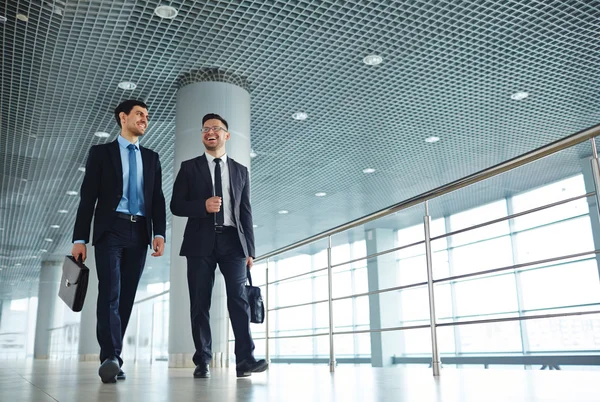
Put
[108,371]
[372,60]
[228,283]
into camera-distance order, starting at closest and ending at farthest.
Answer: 1. [108,371]
2. [228,283]
3. [372,60]

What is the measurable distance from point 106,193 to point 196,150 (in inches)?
93.8

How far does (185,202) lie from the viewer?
2457 mm

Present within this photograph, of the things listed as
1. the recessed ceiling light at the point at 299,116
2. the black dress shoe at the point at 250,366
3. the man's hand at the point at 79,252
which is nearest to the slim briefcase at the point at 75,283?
the man's hand at the point at 79,252

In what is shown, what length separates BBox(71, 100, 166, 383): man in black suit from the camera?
2281 millimetres

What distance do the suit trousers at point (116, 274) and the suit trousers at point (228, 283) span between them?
0.24 m

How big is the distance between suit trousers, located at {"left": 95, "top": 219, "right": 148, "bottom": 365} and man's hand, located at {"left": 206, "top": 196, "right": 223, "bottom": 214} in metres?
0.31

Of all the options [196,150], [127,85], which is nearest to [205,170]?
[196,150]

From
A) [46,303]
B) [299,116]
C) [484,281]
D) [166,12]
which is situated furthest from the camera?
[46,303]

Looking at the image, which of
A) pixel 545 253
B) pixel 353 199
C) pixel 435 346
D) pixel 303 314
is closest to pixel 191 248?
pixel 435 346

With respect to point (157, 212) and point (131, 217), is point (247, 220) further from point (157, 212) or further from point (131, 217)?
point (131, 217)

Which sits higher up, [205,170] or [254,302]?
[205,170]

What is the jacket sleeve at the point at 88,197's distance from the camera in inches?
92.0

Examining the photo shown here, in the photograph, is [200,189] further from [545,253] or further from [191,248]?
[545,253]

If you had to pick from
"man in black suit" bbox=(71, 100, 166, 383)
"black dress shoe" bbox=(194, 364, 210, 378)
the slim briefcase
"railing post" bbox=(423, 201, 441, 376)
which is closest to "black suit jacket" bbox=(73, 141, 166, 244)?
"man in black suit" bbox=(71, 100, 166, 383)
